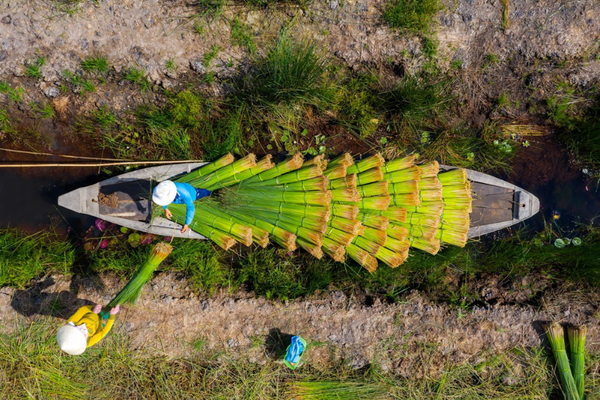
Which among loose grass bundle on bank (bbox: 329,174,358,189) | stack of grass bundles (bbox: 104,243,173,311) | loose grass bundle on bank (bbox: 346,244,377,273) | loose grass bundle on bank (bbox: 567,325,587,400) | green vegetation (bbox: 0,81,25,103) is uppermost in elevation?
green vegetation (bbox: 0,81,25,103)

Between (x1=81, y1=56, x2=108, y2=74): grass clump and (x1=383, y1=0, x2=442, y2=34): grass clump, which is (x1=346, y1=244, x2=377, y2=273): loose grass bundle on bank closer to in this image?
(x1=383, y1=0, x2=442, y2=34): grass clump

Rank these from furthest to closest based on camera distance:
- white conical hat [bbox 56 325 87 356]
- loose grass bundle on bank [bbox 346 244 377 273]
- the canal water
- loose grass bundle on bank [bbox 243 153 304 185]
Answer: the canal water → loose grass bundle on bank [bbox 346 244 377 273] → loose grass bundle on bank [bbox 243 153 304 185] → white conical hat [bbox 56 325 87 356]

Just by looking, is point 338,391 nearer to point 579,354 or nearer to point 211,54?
point 579,354

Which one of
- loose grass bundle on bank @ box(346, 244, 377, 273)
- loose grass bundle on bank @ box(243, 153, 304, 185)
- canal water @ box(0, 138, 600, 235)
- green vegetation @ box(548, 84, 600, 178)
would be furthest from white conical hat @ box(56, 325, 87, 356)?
green vegetation @ box(548, 84, 600, 178)

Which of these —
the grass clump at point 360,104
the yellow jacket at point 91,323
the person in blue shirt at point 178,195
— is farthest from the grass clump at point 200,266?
the grass clump at point 360,104

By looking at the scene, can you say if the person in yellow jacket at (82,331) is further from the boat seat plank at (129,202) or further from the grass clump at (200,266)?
the boat seat plank at (129,202)

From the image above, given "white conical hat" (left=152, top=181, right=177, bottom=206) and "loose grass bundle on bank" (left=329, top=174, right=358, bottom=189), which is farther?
"loose grass bundle on bank" (left=329, top=174, right=358, bottom=189)

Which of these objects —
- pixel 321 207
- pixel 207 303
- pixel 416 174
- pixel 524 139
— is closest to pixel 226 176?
pixel 321 207

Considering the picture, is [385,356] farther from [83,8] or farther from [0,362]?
[83,8]
